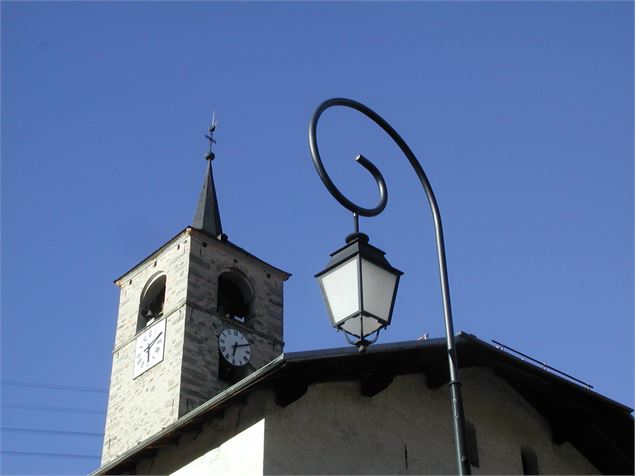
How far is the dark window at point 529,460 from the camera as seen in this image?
12609mm

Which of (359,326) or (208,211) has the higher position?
(208,211)

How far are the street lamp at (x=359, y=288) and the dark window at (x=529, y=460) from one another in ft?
22.3

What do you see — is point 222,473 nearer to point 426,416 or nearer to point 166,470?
point 166,470

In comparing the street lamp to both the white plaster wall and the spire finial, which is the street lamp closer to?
Result: the white plaster wall

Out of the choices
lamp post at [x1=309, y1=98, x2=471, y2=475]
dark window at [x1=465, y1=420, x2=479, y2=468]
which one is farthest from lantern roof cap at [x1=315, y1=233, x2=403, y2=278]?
dark window at [x1=465, y1=420, x2=479, y2=468]

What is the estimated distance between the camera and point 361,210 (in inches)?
271

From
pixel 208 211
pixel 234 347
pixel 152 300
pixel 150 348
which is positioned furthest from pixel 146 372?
pixel 208 211

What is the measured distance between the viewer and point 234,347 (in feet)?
72.5

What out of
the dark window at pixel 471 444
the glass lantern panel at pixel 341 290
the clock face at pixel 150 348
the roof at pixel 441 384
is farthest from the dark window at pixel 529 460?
the clock face at pixel 150 348

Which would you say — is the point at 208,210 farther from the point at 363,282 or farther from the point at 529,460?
the point at 363,282

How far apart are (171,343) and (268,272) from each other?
Answer: 12.5 feet

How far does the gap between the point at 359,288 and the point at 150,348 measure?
16.4 meters

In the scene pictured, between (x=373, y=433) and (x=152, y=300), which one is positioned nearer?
(x=373, y=433)

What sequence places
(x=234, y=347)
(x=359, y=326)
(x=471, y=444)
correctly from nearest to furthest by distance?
1. (x=359, y=326)
2. (x=471, y=444)
3. (x=234, y=347)
